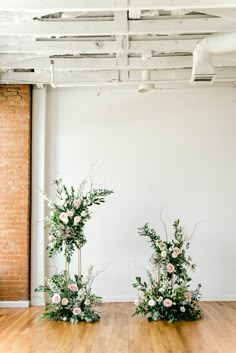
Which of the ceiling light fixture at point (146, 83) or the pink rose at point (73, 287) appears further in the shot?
the ceiling light fixture at point (146, 83)

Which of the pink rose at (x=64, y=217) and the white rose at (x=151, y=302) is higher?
the pink rose at (x=64, y=217)

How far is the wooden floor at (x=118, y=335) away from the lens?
4.23m

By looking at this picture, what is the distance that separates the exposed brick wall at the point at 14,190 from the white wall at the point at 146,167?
1.36 feet

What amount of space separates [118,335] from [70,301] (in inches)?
38.1

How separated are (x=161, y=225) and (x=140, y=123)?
5.20 ft

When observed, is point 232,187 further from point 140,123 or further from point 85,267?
point 85,267

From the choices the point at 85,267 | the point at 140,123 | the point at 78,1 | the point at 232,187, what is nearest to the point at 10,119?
the point at 140,123

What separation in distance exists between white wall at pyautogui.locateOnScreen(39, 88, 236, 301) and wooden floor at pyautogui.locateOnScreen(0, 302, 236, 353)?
3.04 feet

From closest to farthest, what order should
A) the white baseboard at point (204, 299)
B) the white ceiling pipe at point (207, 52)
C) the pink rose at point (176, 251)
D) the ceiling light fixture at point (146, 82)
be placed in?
the white ceiling pipe at point (207, 52), the pink rose at point (176, 251), the ceiling light fixture at point (146, 82), the white baseboard at point (204, 299)

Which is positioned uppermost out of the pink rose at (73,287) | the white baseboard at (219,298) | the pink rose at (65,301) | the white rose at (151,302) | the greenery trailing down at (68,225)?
the greenery trailing down at (68,225)

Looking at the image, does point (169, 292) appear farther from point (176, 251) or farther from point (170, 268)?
point (176, 251)

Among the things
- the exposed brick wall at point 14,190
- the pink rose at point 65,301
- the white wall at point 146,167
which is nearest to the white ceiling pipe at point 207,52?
the white wall at point 146,167

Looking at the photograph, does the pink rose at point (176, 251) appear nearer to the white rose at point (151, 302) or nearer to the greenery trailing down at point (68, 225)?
the white rose at point (151, 302)

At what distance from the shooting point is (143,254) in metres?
6.50
